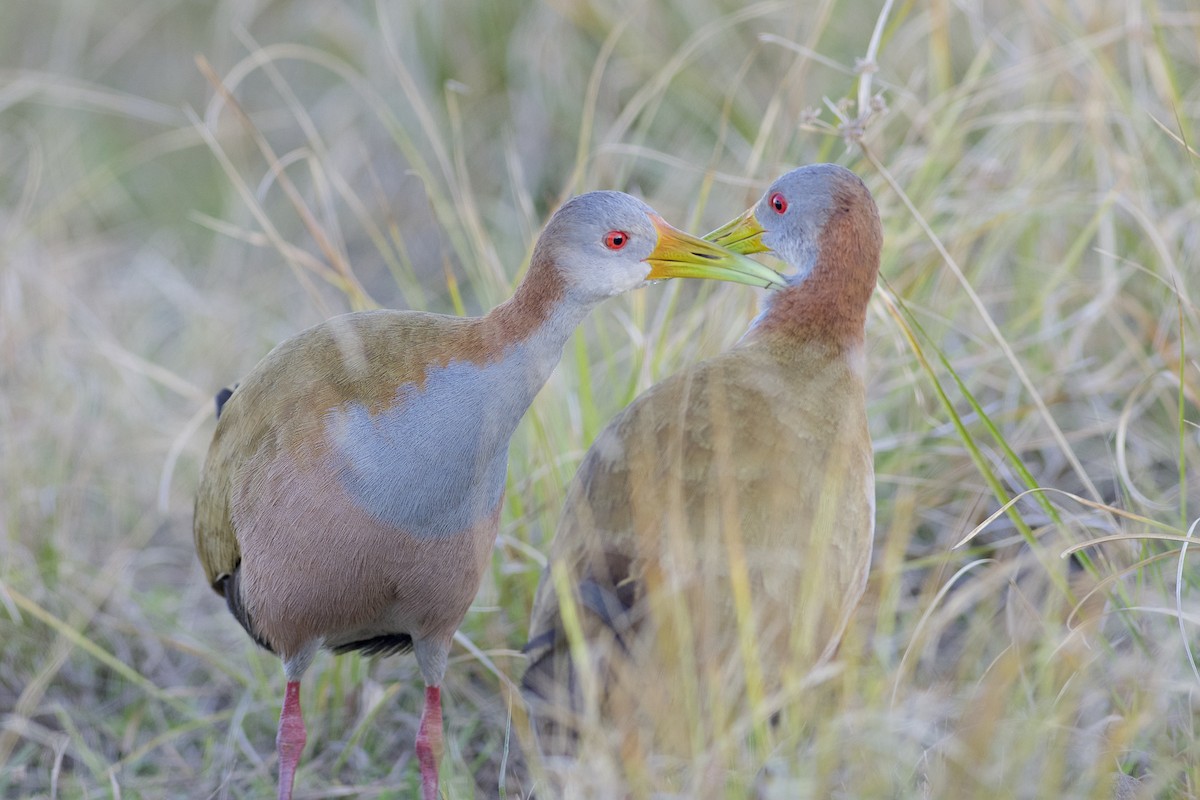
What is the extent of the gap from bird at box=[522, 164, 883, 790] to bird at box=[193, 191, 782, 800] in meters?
0.22

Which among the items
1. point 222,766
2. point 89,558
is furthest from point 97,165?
point 222,766

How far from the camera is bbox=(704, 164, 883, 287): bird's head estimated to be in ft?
10.0

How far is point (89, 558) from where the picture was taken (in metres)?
4.19

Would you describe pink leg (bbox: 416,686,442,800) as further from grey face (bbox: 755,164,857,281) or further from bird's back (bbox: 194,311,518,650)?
grey face (bbox: 755,164,857,281)

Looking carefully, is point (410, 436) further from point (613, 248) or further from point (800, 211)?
point (800, 211)

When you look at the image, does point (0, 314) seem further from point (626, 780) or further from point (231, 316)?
point (626, 780)

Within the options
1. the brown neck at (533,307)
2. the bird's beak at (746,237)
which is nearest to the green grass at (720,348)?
the bird's beak at (746,237)

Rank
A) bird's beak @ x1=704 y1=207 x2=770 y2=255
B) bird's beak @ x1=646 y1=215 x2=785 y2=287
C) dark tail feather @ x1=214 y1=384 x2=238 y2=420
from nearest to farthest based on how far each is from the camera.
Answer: bird's beak @ x1=646 y1=215 x2=785 y2=287 < bird's beak @ x1=704 y1=207 x2=770 y2=255 < dark tail feather @ x1=214 y1=384 x2=238 y2=420

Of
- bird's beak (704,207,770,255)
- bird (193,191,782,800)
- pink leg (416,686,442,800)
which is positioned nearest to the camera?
bird (193,191,782,800)

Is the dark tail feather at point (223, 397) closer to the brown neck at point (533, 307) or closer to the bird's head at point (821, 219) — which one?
the brown neck at point (533, 307)

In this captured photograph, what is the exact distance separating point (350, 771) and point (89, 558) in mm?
1260

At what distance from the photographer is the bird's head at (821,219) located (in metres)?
3.06

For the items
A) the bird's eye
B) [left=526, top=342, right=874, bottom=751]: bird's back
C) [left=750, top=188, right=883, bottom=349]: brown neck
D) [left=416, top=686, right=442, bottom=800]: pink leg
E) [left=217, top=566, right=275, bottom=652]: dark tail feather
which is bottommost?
[left=416, top=686, right=442, bottom=800]: pink leg

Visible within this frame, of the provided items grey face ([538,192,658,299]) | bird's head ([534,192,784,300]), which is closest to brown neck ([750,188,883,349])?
bird's head ([534,192,784,300])
